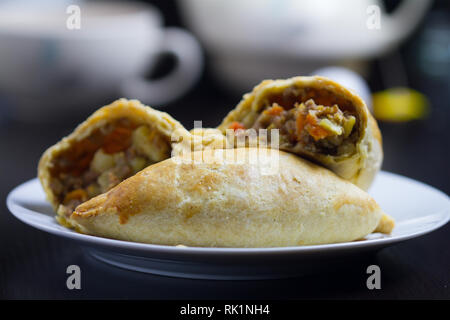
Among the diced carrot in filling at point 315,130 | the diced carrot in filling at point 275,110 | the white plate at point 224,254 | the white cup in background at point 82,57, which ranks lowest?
the white plate at point 224,254

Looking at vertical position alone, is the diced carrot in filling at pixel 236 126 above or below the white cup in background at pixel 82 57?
below

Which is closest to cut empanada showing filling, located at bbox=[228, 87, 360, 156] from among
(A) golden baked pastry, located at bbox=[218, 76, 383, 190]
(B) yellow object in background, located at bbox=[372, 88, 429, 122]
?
(A) golden baked pastry, located at bbox=[218, 76, 383, 190]

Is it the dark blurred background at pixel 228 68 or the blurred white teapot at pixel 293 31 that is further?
the blurred white teapot at pixel 293 31

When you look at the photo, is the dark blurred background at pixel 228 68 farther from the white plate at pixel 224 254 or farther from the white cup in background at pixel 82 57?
the white plate at pixel 224 254

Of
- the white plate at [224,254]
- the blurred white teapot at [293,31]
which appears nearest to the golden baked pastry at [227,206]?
the white plate at [224,254]

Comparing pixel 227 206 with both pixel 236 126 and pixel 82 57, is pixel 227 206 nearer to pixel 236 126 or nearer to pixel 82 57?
pixel 236 126

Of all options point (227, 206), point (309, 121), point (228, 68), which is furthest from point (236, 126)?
point (228, 68)

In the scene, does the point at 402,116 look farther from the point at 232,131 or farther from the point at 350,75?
the point at 232,131

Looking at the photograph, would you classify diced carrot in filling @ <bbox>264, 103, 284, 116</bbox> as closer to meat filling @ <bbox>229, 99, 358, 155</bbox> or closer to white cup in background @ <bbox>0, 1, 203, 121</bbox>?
meat filling @ <bbox>229, 99, 358, 155</bbox>
